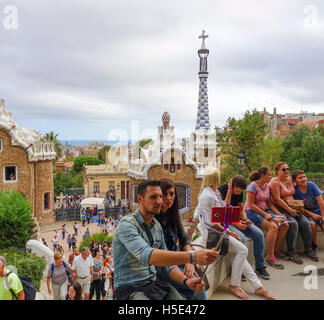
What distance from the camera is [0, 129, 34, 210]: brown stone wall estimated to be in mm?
18891

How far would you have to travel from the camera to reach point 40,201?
2092 centimetres

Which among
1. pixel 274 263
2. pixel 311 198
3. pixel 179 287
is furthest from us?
pixel 311 198

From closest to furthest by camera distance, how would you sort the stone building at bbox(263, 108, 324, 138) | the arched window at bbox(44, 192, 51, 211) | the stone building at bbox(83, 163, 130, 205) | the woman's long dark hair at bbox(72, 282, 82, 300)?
1. the woman's long dark hair at bbox(72, 282, 82, 300)
2. the arched window at bbox(44, 192, 51, 211)
3. the stone building at bbox(83, 163, 130, 205)
4. the stone building at bbox(263, 108, 324, 138)

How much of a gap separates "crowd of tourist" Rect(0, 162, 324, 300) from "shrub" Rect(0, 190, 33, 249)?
6.14 metres

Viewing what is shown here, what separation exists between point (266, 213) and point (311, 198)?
1010 millimetres

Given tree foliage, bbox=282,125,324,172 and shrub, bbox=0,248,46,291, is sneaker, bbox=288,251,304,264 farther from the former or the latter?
tree foliage, bbox=282,125,324,172

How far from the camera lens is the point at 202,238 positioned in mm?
4105

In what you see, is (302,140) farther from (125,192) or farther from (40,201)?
(40,201)

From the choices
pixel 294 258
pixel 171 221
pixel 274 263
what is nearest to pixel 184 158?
pixel 294 258

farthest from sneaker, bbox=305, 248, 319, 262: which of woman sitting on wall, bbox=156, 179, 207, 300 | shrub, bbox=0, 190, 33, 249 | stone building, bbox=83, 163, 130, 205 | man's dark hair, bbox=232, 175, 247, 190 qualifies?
stone building, bbox=83, 163, 130, 205

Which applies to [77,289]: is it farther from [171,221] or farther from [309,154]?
[309,154]
